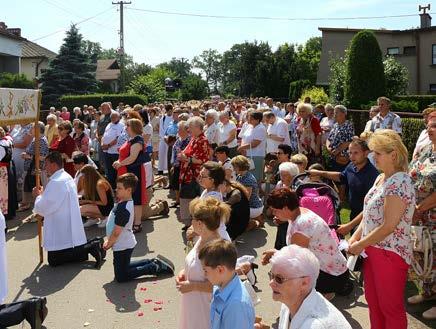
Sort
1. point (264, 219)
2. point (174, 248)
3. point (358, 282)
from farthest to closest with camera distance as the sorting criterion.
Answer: point (264, 219) < point (174, 248) < point (358, 282)

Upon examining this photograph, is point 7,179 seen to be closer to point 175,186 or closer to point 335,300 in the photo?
point 175,186

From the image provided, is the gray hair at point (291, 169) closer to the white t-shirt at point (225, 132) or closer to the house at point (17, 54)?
the white t-shirt at point (225, 132)

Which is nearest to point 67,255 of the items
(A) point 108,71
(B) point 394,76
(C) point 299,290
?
(C) point 299,290

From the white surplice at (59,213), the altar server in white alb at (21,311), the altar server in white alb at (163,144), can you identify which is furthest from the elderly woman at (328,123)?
the altar server in white alb at (21,311)

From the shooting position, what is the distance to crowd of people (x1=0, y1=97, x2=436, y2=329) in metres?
3.25

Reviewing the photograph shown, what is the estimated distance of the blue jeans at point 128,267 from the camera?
264 inches

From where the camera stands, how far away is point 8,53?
1829 inches

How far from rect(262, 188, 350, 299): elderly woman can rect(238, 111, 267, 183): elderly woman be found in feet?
16.6

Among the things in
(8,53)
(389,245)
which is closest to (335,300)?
(389,245)

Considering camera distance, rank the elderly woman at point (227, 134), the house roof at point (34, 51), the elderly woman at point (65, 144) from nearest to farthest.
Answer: the elderly woman at point (65, 144) < the elderly woman at point (227, 134) < the house roof at point (34, 51)

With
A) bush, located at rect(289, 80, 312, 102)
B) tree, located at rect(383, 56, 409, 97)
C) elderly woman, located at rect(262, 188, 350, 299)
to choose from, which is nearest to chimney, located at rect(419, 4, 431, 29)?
bush, located at rect(289, 80, 312, 102)

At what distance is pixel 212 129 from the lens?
434 inches

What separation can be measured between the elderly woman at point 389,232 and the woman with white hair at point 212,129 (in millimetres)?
6705

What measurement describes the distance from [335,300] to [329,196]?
1.19 metres
